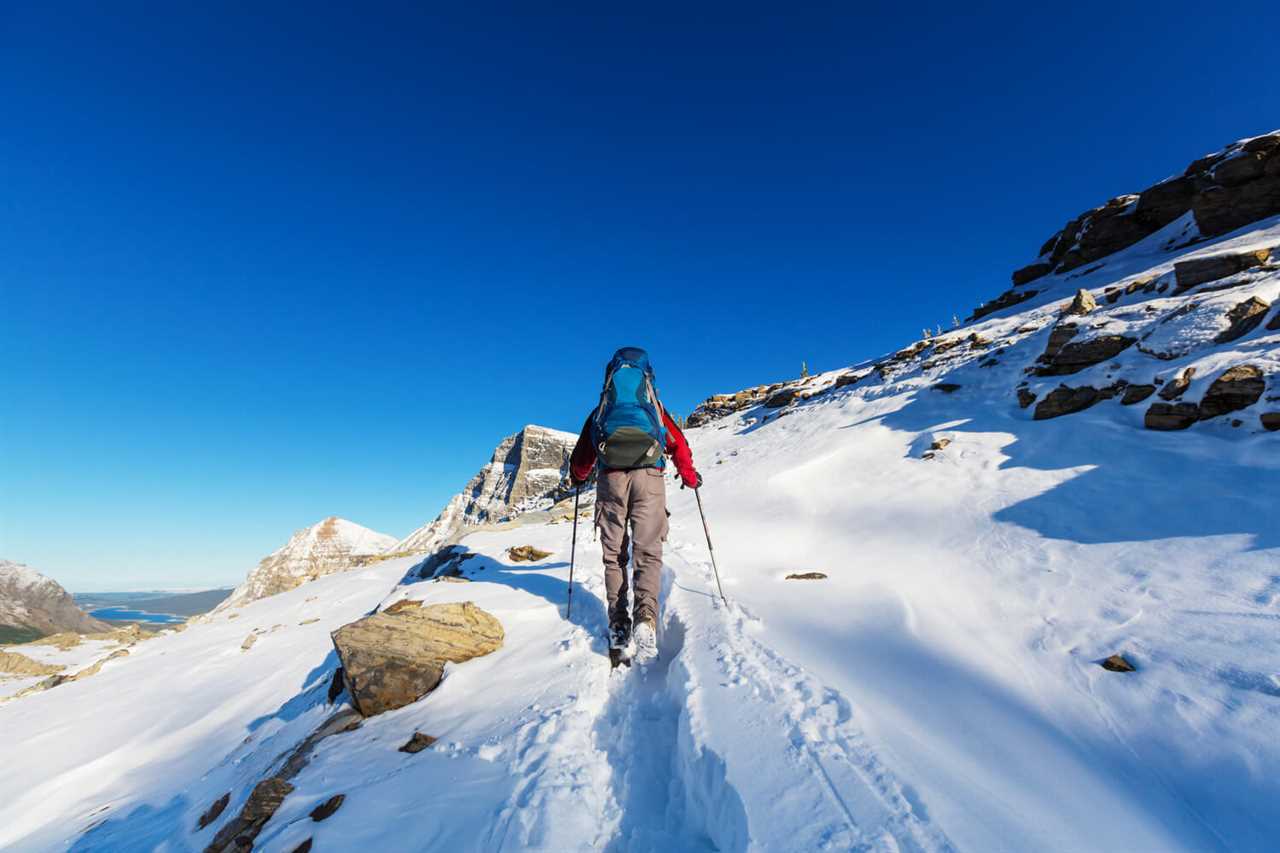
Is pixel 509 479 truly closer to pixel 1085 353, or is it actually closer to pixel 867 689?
pixel 1085 353

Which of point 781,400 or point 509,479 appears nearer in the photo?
point 781,400

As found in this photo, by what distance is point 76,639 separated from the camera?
989 inches

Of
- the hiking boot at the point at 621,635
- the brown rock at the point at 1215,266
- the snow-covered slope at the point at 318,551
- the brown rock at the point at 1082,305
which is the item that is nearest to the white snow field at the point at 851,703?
the hiking boot at the point at 621,635

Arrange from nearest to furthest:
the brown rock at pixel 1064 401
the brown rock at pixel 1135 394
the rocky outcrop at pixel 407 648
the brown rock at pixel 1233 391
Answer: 1. the rocky outcrop at pixel 407 648
2. the brown rock at pixel 1233 391
3. the brown rock at pixel 1135 394
4. the brown rock at pixel 1064 401

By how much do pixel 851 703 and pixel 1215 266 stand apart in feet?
66.9

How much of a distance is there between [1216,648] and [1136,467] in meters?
6.04

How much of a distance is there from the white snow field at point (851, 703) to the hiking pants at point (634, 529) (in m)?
0.72

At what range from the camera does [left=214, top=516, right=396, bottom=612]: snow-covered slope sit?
76.7 metres

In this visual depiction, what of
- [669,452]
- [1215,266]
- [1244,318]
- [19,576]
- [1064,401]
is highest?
[1215,266]

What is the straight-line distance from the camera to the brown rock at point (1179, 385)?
9078 millimetres

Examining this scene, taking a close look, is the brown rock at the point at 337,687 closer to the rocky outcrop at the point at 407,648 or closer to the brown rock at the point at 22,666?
the rocky outcrop at the point at 407,648

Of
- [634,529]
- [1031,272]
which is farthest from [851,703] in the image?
[1031,272]

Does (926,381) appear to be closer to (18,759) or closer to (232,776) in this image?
(232,776)

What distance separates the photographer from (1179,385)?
919 cm
